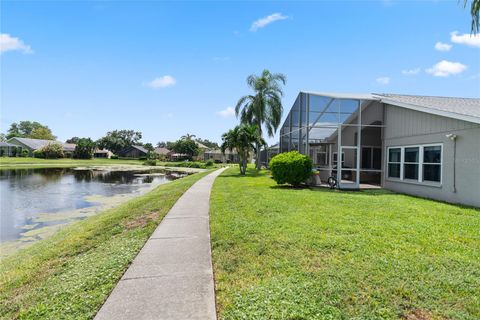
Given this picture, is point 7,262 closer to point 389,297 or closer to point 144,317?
point 144,317

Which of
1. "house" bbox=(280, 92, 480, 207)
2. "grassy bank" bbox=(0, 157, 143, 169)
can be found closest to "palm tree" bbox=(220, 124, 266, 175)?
"house" bbox=(280, 92, 480, 207)

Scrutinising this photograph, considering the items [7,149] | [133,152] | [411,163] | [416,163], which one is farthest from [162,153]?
[416,163]

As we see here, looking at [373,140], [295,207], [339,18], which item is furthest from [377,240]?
[373,140]

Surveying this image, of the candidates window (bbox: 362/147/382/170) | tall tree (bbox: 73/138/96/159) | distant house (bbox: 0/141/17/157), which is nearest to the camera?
window (bbox: 362/147/382/170)

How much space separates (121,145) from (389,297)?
92.0 m

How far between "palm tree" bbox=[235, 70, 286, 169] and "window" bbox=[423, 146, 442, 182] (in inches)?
729

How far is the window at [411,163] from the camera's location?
12.4 meters

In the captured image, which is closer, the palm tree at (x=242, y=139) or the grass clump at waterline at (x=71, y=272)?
the grass clump at waterline at (x=71, y=272)

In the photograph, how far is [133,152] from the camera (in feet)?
278

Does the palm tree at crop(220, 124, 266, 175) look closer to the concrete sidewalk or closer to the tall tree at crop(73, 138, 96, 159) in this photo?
the concrete sidewalk

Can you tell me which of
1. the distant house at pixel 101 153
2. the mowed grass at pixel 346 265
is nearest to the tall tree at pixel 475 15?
the mowed grass at pixel 346 265

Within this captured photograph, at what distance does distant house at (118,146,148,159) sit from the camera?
83.9 m

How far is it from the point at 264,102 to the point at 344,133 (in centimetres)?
1420

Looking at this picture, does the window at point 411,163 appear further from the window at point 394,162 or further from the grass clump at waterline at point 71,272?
the grass clump at waterline at point 71,272
